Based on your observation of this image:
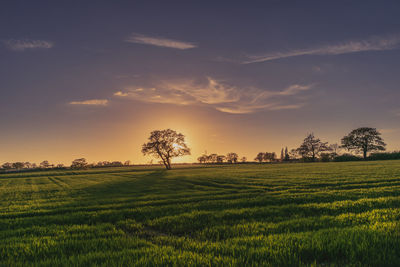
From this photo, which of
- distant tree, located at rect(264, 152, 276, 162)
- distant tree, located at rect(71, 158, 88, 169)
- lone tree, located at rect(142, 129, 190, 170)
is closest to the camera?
lone tree, located at rect(142, 129, 190, 170)

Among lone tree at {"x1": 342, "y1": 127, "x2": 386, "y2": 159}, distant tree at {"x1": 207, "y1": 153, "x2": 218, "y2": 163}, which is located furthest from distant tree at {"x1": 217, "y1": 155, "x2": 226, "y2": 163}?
lone tree at {"x1": 342, "y1": 127, "x2": 386, "y2": 159}

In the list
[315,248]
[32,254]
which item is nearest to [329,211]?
[315,248]

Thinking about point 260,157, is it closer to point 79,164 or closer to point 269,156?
point 269,156

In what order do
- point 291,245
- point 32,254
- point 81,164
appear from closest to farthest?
point 291,245
point 32,254
point 81,164

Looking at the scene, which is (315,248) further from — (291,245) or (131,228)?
(131,228)

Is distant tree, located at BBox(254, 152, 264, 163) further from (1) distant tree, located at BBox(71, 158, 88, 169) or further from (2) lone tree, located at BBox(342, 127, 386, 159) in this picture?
(1) distant tree, located at BBox(71, 158, 88, 169)

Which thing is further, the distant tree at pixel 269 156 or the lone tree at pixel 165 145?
the distant tree at pixel 269 156

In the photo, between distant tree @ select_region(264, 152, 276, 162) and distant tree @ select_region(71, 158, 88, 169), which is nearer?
distant tree @ select_region(71, 158, 88, 169)

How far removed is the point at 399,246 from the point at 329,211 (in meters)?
5.09

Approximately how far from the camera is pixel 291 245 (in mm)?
5043

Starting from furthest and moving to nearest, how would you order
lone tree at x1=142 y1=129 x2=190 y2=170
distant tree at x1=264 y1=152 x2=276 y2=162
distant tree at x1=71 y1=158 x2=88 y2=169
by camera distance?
distant tree at x1=264 y1=152 x2=276 y2=162 < distant tree at x1=71 y1=158 x2=88 y2=169 < lone tree at x1=142 y1=129 x2=190 y2=170

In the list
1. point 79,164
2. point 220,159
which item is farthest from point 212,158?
point 79,164

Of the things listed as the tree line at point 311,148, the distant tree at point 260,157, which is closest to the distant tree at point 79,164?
the tree line at point 311,148

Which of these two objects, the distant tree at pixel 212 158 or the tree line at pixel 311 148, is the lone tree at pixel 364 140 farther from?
the distant tree at pixel 212 158
